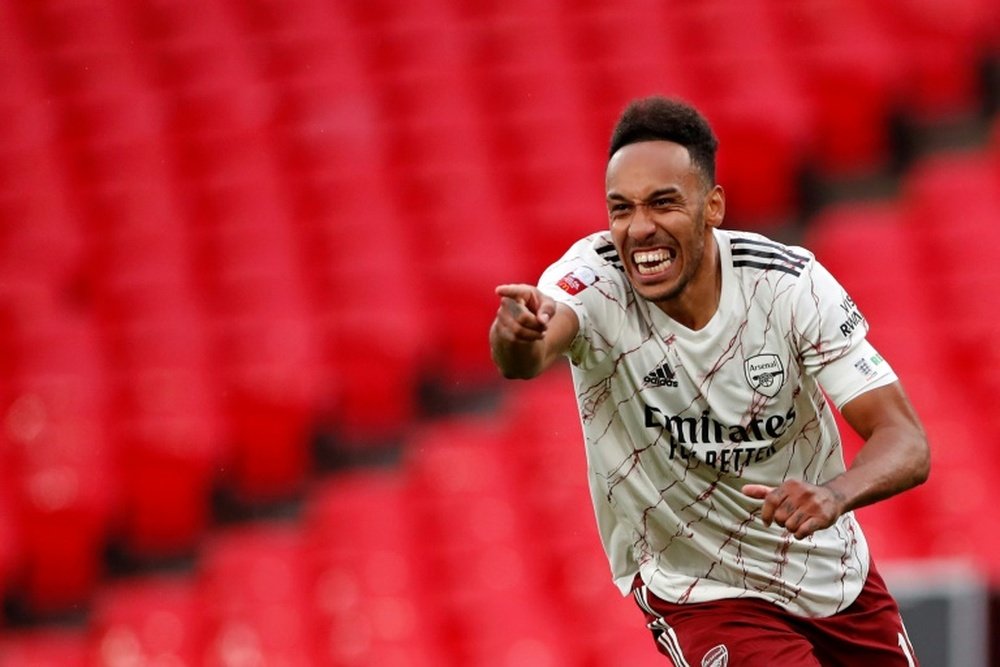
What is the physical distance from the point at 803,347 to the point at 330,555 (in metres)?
4.22

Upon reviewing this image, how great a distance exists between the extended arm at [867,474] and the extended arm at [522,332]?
1.59 ft

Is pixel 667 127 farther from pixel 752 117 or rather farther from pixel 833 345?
pixel 752 117

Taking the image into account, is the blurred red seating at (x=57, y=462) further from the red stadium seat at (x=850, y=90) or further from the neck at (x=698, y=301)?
the neck at (x=698, y=301)

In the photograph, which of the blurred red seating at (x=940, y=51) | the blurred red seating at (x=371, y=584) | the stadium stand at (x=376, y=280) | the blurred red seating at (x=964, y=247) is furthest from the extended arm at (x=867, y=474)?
the blurred red seating at (x=940, y=51)

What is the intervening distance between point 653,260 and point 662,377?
10.3 inches

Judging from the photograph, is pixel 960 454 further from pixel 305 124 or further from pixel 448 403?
pixel 305 124

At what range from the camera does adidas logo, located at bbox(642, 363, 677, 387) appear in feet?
12.2

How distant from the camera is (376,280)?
29.2ft

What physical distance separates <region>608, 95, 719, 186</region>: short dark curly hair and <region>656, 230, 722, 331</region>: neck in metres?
0.19

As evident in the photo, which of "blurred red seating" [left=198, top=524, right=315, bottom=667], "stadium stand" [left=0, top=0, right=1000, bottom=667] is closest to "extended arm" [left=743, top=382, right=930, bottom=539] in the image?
"stadium stand" [left=0, top=0, right=1000, bottom=667]

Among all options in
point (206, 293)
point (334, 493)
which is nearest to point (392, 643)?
point (334, 493)

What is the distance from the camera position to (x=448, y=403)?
8867 mm

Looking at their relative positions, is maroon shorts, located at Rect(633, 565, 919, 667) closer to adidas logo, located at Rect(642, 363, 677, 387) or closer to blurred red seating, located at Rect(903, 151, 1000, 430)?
adidas logo, located at Rect(642, 363, 677, 387)

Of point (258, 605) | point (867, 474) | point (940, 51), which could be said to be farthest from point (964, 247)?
point (867, 474)
